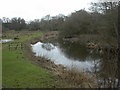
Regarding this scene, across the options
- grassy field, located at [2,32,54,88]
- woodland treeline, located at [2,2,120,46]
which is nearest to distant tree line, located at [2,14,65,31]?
woodland treeline, located at [2,2,120,46]

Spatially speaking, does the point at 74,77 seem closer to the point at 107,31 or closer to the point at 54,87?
the point at 54,87

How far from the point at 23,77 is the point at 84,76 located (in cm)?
348

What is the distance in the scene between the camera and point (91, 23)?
39312 millimetres

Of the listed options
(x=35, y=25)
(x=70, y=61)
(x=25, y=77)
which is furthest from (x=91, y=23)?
(x=35, y=25)

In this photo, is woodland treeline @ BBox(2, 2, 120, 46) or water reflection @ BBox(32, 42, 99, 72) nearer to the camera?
water reflection @ BBox(32, 42, 99, 72)

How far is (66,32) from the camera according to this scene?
44.4m

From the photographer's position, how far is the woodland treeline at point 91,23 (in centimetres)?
2331

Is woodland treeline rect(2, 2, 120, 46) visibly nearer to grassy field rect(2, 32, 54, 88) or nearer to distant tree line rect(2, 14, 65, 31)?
distant tree line rect(2, 14, 65, 31)

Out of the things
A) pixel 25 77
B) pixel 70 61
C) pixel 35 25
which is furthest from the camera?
pixel 35 25

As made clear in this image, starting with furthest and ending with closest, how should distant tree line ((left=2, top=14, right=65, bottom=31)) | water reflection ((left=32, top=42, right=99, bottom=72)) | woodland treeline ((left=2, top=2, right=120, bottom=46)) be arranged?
distant tree line ((left=2, top=14, right=65, bottom=31)) < woodland treeline ((left=2, top=2, right=120, bottom=46)) < water reflection ((left=32, top=42, right=99, bottom=72))

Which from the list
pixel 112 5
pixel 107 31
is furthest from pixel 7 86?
pixel 112 5

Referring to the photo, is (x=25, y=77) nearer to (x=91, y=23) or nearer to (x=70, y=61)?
(x=70, y=61)

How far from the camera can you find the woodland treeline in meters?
23.3

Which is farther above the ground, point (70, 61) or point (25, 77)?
point (25, 77)
